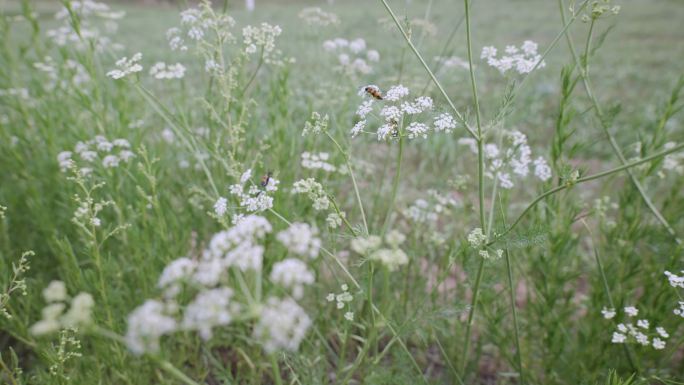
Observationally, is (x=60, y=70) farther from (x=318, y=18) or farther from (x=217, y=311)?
(x=217, y=311)

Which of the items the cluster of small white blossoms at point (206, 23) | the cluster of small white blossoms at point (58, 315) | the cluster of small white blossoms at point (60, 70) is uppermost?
the cluster of small white blossoms at point (206, 23)

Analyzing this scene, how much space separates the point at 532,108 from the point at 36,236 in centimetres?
581

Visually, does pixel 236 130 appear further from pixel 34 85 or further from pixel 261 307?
pixel 34 85

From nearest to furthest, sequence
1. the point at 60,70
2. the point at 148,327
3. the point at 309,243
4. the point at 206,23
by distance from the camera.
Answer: the point at 148,327 < the point at 309,243 < the point at 206,23 < the point at 60,70

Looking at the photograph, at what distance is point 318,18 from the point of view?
9.93ft

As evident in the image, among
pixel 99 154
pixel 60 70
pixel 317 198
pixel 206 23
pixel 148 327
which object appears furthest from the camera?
pixel 60 70

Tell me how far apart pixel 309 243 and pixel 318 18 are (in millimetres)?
2293

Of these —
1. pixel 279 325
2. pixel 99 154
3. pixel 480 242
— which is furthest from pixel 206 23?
pixel 279 325

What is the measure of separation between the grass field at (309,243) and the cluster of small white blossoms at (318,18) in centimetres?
3

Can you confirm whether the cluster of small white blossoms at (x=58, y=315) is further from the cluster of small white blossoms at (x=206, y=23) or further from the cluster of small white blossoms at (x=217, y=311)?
the cluster of small white blossoms at (x=206, y=23)

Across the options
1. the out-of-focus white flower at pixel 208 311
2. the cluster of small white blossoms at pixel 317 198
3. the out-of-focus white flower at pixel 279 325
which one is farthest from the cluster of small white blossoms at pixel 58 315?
the cluster of small white blossoms at pixel 317 198

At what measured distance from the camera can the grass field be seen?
146 centimetres

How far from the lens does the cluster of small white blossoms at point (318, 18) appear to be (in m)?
3.01

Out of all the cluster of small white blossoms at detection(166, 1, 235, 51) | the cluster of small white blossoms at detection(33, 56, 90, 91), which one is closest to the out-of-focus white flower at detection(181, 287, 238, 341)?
the cluster of small white blossoms at detection(166, 1, 235, 51)
